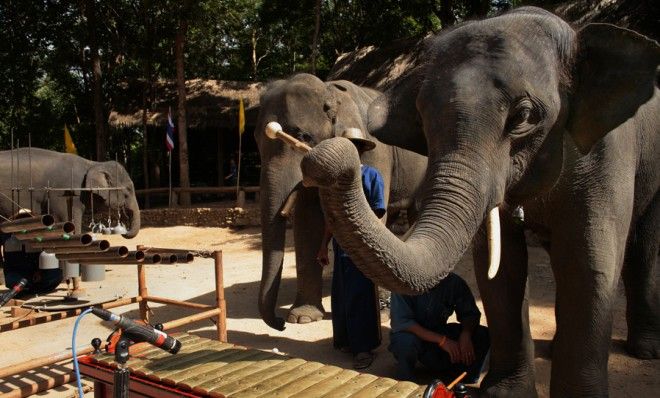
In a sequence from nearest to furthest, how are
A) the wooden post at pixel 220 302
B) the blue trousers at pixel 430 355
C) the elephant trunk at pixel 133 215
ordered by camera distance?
the blue trousers at pixel 430 355 < the wooden post at pixel 220 302 < the elephant trunk at pixel 133 215

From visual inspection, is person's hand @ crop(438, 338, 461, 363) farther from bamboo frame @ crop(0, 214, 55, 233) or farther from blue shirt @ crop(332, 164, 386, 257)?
bamboo frame @ crop(0, 214, 55, 233)

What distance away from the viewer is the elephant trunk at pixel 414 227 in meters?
1.67

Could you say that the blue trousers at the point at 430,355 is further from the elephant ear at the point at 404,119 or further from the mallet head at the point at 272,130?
the mallet head at the point at 272,130

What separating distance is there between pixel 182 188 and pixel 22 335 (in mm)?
10868

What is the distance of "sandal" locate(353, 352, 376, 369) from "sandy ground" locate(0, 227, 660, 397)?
0.24 ft

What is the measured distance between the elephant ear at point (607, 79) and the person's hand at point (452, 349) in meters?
1.56

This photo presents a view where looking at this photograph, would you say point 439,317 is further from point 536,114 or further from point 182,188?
point 182,188

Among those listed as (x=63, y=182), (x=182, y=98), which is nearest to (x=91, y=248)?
(x=63, y=182)

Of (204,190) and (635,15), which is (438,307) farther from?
(204,190)

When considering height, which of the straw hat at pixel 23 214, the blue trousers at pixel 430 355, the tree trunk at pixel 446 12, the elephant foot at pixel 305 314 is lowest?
the elephant foot at pixel 305 314

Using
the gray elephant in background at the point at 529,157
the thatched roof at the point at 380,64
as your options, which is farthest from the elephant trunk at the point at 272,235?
the thatched roof at the point at 380,64

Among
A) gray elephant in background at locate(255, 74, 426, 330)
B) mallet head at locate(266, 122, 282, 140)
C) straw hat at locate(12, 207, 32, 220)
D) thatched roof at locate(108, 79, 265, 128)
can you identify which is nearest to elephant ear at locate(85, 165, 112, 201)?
straw hat at locate(12, 207, 32, 220)

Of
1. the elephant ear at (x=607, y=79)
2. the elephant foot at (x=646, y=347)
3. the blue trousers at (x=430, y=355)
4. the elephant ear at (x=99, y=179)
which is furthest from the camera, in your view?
the elephant ear at (x=99, y=179)

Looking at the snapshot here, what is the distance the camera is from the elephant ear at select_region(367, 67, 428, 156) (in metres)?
2.93
